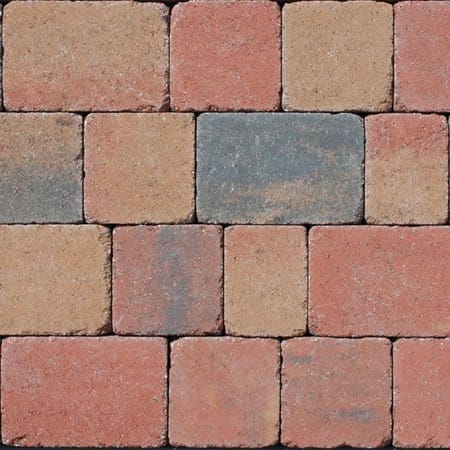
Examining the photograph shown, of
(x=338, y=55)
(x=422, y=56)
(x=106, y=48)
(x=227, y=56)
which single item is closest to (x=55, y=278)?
(x=106, y=48)

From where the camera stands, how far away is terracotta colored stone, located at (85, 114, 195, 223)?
2332 millimetres

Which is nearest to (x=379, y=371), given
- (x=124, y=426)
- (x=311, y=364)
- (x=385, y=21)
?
(x=311, y=364)

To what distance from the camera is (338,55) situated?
2.33m

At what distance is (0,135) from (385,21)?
1300 millimetres

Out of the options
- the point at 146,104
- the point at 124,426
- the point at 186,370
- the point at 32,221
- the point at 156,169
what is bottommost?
the point at 124,426

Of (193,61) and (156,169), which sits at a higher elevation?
(193,61)

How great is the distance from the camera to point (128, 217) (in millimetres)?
2342

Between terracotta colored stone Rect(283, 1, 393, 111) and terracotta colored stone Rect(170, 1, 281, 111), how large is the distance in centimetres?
6

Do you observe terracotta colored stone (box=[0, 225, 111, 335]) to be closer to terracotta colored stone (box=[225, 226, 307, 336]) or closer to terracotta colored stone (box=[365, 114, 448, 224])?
terracotta colored stone (box=[225, 226, 307, 336])

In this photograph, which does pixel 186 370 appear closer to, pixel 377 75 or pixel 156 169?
pixel 156 169

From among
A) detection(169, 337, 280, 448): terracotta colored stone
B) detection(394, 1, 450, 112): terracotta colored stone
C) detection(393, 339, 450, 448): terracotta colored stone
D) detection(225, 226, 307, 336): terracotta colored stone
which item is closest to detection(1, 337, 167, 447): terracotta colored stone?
detection(169, 337, 280, 448): terracotta colored stone

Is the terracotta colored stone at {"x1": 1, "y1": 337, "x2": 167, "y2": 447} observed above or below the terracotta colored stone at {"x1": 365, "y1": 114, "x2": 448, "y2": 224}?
below

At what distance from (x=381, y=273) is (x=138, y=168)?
85 cm

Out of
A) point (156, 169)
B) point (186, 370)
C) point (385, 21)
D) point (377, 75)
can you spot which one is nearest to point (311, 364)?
point (186, 370)
